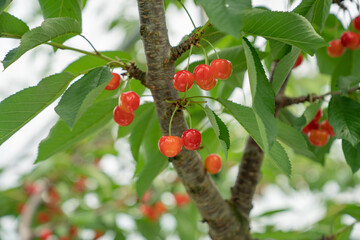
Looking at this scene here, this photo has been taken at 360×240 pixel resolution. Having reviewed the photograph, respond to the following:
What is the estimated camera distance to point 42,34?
0.67 m

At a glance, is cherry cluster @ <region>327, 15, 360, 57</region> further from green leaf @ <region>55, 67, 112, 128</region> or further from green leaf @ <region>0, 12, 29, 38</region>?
green leaf @ <region>0, 12, 29, 38</region>

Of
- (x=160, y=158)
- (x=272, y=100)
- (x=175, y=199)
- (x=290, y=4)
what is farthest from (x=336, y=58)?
(x=175, y=199)

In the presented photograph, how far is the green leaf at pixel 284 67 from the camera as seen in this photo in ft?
2.30

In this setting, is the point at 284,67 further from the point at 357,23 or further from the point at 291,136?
the point at 357,23

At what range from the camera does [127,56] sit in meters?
0.96

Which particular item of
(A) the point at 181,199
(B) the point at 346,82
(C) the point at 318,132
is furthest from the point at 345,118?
(A) the point at 181,199

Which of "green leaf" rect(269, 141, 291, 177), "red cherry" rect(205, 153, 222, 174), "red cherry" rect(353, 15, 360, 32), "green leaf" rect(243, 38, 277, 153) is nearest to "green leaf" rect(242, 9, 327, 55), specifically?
"green leaf" rect(243, 38, 277, 153)

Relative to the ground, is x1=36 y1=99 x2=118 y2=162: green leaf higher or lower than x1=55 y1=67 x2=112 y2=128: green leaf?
higher

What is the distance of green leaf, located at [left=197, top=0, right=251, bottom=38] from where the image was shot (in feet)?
1.52

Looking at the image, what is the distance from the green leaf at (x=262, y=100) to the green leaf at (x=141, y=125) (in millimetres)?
453

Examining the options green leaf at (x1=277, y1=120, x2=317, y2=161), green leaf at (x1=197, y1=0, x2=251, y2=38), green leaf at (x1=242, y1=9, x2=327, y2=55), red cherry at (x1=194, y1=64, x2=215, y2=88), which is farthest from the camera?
green leaf at (x1=277, y1=120, x2=317, y2=161)

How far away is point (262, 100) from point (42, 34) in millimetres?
389

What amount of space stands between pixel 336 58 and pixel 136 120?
2.05 ft

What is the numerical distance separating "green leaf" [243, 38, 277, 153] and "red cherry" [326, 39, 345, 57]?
61 centimetres
